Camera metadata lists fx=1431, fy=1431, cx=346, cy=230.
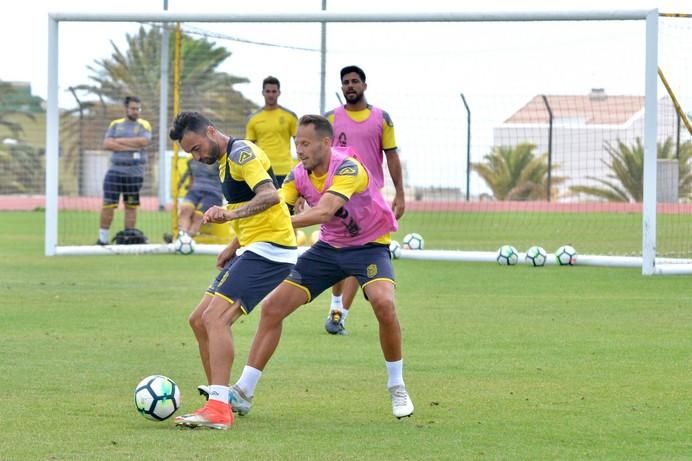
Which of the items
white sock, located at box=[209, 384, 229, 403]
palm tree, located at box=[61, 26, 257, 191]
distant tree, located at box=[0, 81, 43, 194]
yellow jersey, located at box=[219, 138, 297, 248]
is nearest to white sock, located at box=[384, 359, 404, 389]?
yellow jersey, located at box=[219, 138, 297, 248]

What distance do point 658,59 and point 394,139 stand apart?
6.03 meters

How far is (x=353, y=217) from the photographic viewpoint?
28.8 ft

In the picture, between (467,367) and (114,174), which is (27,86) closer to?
(114,174)

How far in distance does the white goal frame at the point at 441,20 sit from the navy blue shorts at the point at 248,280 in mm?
9665

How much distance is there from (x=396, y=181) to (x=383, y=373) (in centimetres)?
340

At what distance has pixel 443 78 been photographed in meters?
24.5

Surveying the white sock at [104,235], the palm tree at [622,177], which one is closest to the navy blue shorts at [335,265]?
the white sock at [104,235]

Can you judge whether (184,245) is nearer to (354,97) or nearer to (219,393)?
(354,97)

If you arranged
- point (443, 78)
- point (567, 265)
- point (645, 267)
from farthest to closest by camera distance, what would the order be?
point (443, 78), point (567, 265), point (645, 267)

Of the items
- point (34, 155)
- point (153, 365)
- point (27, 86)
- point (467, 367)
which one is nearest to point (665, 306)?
point (467, 367)

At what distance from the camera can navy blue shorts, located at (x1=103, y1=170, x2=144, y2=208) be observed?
21938 millimetres

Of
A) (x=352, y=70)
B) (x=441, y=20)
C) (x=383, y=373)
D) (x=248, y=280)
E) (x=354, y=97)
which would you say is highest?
(x=441, y=20)

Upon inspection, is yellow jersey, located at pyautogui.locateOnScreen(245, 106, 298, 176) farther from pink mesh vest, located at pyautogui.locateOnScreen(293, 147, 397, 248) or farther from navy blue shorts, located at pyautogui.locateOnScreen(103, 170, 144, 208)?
pink mesh vest, located at pyautogui.locateOnScreen(293, 147, 397, 248)

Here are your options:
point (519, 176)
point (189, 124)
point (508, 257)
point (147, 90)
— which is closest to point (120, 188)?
point (508, 257)
